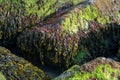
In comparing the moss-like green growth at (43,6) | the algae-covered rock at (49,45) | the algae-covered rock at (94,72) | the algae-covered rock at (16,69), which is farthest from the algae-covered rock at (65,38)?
the algae-covered rock at (94,72)

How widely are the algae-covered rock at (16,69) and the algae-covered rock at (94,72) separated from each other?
1.11m

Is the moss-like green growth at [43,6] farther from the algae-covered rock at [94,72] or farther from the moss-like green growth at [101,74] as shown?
the moss-like green growth at [101,74]

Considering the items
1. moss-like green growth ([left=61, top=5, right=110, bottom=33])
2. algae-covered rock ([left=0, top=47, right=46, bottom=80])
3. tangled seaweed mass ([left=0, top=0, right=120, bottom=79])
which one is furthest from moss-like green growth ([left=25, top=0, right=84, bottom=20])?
algae-covered rock ([left=0, top=47, right=46, bottom=80])

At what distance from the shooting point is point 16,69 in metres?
7.64

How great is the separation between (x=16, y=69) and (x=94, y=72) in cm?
183

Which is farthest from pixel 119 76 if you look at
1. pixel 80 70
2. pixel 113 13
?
pixel 113 13

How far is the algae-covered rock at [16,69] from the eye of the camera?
292 inches

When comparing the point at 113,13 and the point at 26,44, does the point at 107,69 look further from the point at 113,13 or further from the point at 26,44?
the point at 113,13

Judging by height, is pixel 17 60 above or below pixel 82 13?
below

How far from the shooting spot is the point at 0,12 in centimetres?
1019

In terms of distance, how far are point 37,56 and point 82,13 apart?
1.79 metres

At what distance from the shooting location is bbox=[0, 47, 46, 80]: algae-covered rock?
7.41m

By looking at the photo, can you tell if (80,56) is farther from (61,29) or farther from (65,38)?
(61,29)

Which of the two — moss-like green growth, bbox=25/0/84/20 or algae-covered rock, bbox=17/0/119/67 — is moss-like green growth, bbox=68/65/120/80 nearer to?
algae-covered rock, bbox=17/0/119/67
